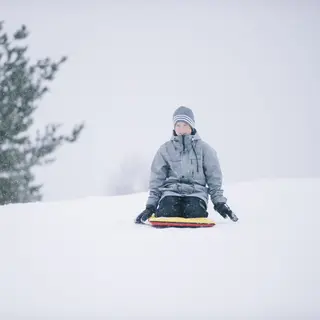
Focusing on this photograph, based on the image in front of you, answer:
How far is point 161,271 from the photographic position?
211 centimetres

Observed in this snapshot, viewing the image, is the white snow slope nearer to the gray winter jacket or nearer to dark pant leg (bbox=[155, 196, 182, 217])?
dark pant leg (bbox=[155, 196, 182, 217])

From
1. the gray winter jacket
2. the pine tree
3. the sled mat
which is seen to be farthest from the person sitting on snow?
the pine tree

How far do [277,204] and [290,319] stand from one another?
9.87 feet

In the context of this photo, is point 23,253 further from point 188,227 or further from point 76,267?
point 188,227

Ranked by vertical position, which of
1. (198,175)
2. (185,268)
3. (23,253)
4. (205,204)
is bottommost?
(185,268)

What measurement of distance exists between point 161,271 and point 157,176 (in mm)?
1968

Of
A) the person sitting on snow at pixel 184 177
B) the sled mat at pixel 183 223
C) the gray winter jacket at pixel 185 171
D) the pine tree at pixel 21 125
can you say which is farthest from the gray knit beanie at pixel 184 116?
the pine tree at pixel 21 125

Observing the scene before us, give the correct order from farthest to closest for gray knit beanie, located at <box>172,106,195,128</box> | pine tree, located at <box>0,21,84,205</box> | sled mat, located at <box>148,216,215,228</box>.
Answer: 1. pine tree, located at <box>0,21,84,205</box>
2. gray knit beanie, located at <box>172,106,195,128</box>
3. sled mat, located at <box>148,216,215,228</box>

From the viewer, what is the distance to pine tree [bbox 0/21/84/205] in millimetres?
11625

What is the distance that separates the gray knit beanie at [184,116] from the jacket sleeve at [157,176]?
381mm

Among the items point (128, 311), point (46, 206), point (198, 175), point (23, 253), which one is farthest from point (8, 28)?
point (128, 311)

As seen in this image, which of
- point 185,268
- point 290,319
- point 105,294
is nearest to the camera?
point 290,319

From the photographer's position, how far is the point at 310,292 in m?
1.79

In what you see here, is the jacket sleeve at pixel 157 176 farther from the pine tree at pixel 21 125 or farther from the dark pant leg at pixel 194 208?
the pine tree at pixel 21 125
